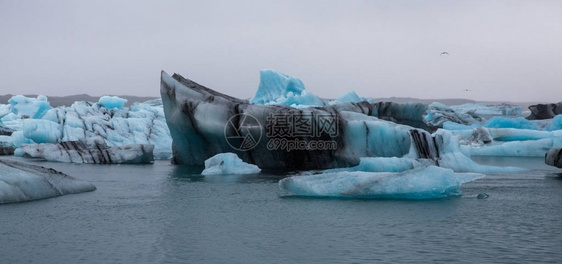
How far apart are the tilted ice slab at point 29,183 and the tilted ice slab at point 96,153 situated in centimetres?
811

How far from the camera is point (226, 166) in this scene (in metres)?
14.6

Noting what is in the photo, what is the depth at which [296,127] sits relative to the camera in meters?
15.6

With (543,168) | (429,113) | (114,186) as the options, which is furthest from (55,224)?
(429,113)

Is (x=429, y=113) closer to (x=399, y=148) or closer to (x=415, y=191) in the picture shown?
(x=399, y=148)

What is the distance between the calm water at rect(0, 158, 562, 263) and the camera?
6098mm

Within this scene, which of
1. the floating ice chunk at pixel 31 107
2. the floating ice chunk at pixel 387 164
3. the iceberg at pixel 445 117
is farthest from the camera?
the iceberg at pixel 445 117

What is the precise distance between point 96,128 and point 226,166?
39.2ft

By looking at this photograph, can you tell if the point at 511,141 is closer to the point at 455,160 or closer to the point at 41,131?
the point at 455,160

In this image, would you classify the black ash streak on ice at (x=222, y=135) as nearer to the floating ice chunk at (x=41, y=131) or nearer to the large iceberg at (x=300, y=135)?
the large iceberg at (x=300, y=135)

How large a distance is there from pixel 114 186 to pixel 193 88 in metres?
5.33

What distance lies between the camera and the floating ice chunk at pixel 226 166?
1451cm

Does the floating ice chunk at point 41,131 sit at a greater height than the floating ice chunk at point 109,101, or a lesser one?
lesser

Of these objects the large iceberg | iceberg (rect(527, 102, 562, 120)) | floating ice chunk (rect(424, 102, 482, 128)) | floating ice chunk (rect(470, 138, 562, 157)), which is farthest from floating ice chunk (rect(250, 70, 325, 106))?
iceberg (rect(527, 102, 562, 120))

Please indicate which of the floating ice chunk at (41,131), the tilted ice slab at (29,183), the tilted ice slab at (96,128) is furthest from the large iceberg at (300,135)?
Answer: the floating ice chunk at (41,131)
